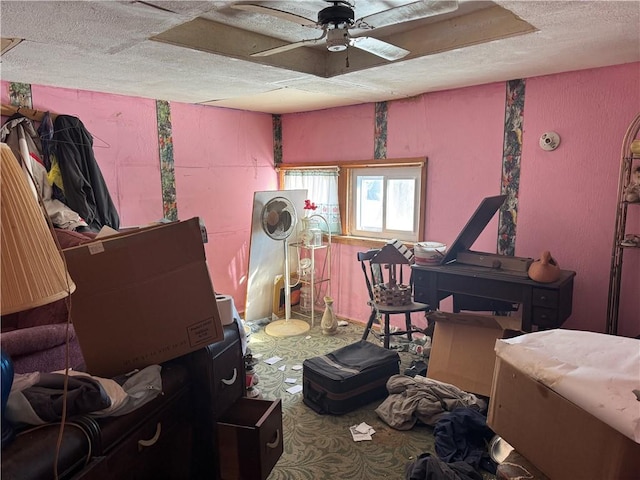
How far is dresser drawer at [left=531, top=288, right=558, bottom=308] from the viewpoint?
8.42ft

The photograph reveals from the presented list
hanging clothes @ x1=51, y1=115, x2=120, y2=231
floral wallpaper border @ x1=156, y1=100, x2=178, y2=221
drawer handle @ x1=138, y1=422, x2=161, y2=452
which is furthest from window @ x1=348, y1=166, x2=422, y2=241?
drawer handle @ x1=138, y1=422, x2=161, y2=452

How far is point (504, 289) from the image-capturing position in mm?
2768

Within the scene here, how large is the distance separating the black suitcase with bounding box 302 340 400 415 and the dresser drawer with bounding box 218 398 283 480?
1.07m

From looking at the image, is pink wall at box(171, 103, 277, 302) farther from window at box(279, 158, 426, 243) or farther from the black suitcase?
the black suitcase

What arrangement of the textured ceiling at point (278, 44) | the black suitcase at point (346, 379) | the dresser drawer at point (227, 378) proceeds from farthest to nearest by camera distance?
the black suitcase at point (346, 379) < the textured ceiling at point (278, 44) < the dresser drawer at point (227, 378)

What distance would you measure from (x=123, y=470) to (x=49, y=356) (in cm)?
135

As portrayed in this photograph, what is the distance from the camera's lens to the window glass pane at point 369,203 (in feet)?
13.8

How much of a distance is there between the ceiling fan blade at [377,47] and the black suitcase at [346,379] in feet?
6.28

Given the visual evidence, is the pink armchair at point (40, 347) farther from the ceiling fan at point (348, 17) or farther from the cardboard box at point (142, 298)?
the ceiling fan at point (348, 17)

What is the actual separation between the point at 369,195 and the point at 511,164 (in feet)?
4.68

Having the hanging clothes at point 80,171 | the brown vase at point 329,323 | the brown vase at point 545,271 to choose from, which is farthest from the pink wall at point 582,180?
the hanging clothes at point 80,171

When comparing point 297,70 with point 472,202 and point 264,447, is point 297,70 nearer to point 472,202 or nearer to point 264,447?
point 472,202

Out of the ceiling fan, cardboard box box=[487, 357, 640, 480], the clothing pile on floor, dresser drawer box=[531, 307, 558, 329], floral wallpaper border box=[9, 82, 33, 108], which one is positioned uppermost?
the ceiling fan

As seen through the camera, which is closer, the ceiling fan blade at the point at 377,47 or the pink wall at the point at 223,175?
the ceiling fan blade at the point at 377,47
